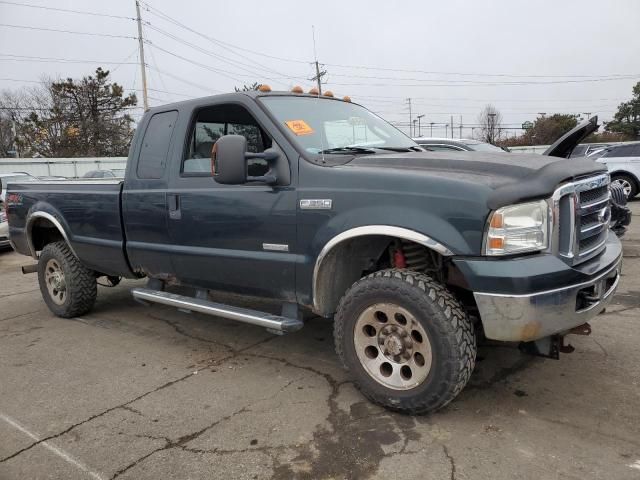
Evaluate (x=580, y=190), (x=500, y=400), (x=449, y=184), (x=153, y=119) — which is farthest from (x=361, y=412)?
(x=153, y=119)

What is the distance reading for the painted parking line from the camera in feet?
8.99

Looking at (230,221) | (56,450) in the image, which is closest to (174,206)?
(230,221)

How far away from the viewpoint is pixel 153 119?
4.68m

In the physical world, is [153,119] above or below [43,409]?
above

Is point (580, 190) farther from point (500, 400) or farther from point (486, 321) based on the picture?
point (500, 400)

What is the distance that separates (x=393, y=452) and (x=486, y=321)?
84 centimetres

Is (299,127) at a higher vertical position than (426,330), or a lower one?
higher

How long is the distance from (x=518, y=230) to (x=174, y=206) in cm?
264

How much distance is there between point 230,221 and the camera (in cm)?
382

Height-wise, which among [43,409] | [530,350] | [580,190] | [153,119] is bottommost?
[43,409]

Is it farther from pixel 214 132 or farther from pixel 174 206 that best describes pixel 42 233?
pixel 214 132

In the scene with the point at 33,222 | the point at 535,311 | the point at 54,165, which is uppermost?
the point at 54,165

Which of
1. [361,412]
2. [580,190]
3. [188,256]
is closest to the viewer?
[580,190]

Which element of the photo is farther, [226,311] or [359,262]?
[226,311]
